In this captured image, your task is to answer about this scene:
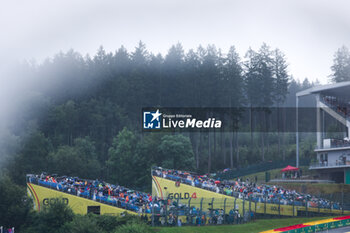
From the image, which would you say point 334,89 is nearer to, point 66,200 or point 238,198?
point 238,198

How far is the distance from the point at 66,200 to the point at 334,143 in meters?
36.4

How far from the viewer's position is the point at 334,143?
221 ft

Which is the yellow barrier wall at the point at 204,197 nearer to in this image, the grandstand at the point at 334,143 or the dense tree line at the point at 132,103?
the dense tree line at the point at 132,103

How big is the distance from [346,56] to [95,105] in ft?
160

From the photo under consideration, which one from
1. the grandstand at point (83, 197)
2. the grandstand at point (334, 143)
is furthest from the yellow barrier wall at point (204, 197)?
the grandstand at point (334, 143)

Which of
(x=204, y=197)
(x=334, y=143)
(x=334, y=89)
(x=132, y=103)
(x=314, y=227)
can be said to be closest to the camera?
(x=314, y=227)

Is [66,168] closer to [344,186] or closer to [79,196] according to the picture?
[79,196]

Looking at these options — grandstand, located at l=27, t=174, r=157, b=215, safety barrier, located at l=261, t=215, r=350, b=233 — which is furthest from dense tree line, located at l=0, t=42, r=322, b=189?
safety barrier, located at l=261, t=215, r=350, b=233

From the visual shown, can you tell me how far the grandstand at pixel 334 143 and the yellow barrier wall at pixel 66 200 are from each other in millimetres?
30798

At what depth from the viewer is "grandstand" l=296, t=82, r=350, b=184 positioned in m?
64.7

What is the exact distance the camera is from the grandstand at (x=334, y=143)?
64688 mm

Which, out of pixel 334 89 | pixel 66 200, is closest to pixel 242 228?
pixel 66 200

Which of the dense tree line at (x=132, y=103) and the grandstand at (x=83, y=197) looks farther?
the dense tree line at (x=132, y=103)

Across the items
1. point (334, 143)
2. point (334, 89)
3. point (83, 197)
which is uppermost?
point (334, 89)
